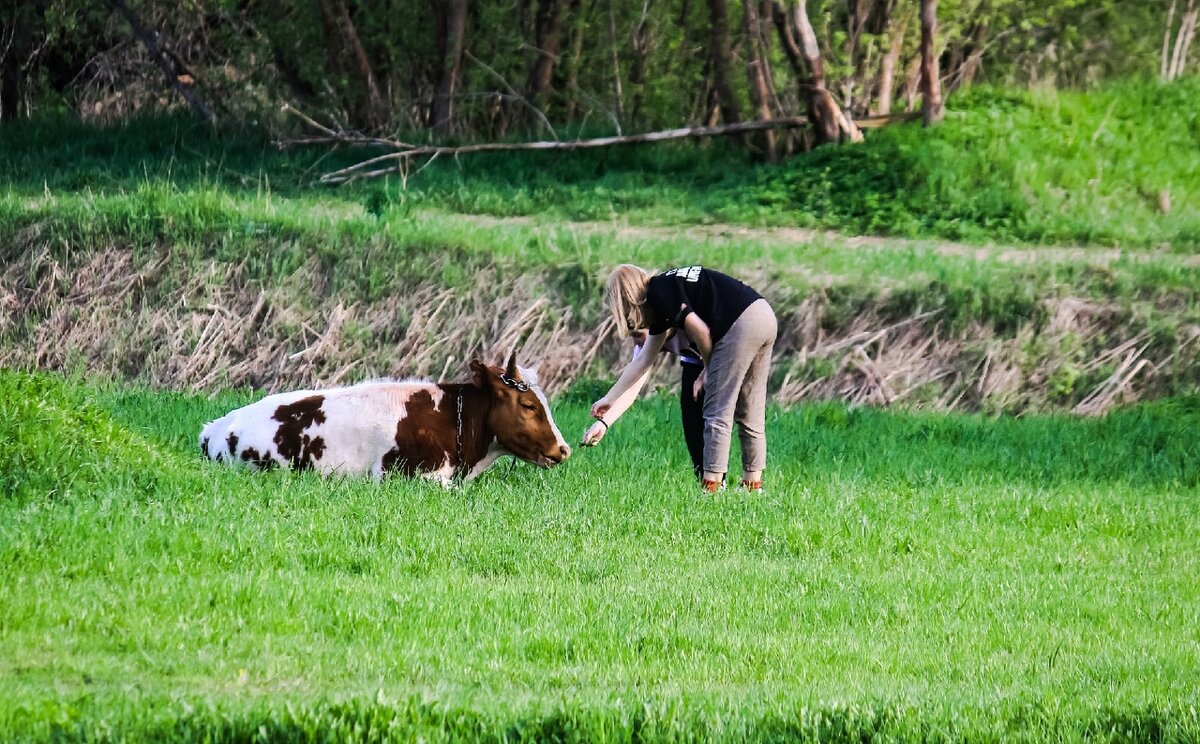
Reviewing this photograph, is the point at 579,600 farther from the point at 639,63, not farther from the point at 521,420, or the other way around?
the point at 639,63

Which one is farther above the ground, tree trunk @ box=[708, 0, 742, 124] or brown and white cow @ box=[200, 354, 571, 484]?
tree trunk @ box=[708, 0, 742, 124]

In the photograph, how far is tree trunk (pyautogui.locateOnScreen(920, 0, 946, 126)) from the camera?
75.2 ft

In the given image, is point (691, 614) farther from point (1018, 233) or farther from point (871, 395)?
point (1018, 233)

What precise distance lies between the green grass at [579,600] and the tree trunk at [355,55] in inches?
604

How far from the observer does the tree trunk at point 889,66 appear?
24.8 metres

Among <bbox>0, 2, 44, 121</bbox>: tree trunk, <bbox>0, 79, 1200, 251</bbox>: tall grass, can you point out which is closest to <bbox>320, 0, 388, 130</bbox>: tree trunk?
<bbox>0, 79, 1200, 251</bbox>: tall grass

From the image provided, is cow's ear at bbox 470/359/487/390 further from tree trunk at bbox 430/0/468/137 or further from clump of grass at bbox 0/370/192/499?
tree trunk at bbox 430/0/468/137

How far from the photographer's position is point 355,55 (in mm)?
27953

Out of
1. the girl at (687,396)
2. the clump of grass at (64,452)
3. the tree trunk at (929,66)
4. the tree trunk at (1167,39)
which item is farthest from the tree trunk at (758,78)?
the clump of grass at (64,452)

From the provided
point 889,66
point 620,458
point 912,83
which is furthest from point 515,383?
point 912,83

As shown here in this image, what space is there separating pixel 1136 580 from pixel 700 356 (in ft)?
11.2

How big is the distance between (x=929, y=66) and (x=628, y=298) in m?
13.1

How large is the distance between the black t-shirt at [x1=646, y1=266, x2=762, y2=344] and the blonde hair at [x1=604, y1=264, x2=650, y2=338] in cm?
6

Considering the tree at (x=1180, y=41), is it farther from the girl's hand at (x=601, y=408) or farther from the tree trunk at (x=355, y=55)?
the girl's hand at (x=601, y=408)
